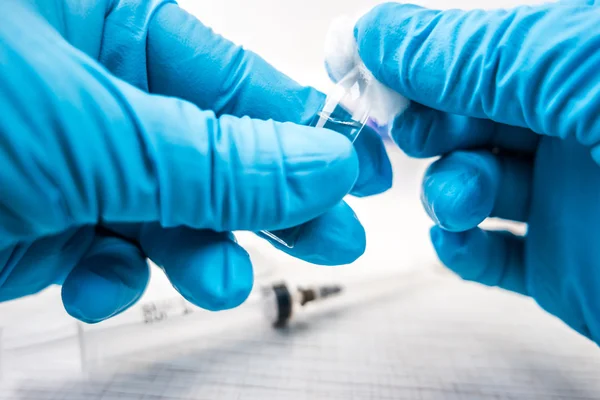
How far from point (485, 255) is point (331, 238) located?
295 millimetres

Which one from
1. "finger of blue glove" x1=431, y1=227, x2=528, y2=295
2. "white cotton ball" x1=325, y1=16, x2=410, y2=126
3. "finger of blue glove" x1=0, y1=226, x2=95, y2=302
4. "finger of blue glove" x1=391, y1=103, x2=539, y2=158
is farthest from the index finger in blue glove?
"finger of blue glove" x1=0, y1=226, x2=95, y2=302

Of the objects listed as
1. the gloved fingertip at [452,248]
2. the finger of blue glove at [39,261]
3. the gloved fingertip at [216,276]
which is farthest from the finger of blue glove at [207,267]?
the gloved fingertip at [452,248]

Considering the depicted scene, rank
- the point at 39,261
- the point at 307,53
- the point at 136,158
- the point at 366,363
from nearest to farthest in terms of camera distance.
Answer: the point at 136,158, the point at 39,261, the point at 366,363, the point at 307,53

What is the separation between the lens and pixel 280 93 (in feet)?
1.93

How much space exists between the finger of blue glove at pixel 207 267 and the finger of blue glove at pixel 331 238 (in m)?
0.08

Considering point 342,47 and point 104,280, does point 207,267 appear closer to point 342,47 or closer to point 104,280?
point 104,280

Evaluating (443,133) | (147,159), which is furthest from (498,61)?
(147,159)

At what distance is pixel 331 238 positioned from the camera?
1.73ft

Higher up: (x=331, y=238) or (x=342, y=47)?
(x=342, y=47)

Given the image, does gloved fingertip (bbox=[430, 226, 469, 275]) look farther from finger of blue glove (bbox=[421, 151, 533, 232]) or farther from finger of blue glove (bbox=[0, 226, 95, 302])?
finger of blue glove (bbox=[0, 226, 95, 302])

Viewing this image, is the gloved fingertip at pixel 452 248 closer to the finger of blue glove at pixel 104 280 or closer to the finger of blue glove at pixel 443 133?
the finger of blue glove at pixel 443 133

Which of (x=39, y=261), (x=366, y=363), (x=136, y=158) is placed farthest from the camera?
(x=366, y=363)

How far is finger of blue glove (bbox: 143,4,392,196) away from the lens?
58cm

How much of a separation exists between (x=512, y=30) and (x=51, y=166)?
442 mm
